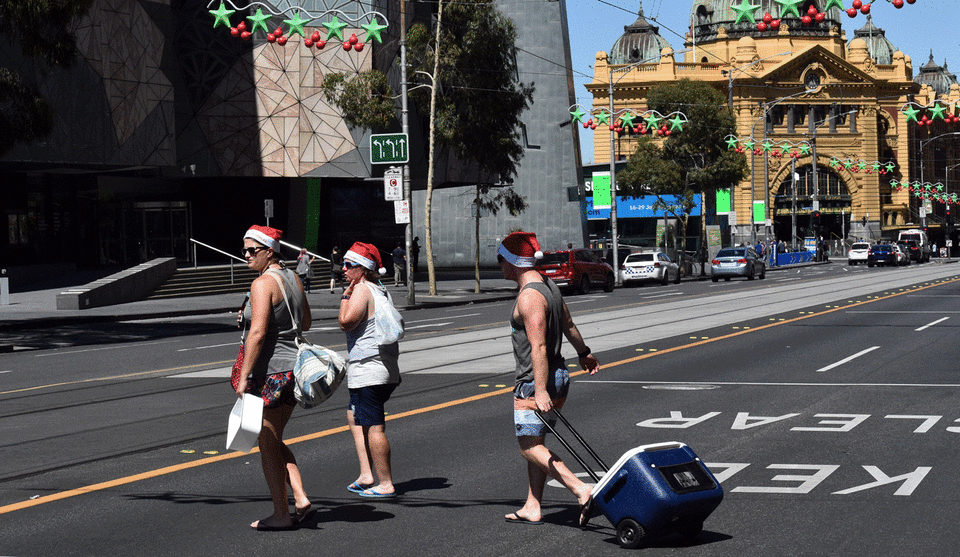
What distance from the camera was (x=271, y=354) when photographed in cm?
685

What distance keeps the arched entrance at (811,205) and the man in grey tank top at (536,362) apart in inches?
3728

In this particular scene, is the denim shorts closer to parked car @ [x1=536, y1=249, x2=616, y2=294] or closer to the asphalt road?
the asphalt road

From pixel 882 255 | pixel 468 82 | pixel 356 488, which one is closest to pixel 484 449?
pixel 356 488

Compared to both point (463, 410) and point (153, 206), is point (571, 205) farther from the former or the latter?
point (463, 410)

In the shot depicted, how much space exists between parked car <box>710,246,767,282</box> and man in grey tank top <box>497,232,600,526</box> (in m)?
44.4

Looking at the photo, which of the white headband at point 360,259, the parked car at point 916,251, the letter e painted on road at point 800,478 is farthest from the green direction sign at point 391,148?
the parked car at point 916,251

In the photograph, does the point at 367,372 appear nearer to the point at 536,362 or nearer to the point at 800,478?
the point at 536,362

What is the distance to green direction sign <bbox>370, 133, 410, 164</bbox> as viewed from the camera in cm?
3244

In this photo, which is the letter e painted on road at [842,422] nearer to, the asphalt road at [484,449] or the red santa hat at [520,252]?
the asphalt road at [484,449]

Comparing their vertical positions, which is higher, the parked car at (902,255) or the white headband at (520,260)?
the white headband at (520,260)

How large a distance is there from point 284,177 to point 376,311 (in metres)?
39.7

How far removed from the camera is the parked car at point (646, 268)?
153 feet

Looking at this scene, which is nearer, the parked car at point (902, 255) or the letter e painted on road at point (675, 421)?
the letter e painted on road at point (675, 421)

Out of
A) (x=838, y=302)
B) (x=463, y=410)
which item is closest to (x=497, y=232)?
(x=838, y=302)
